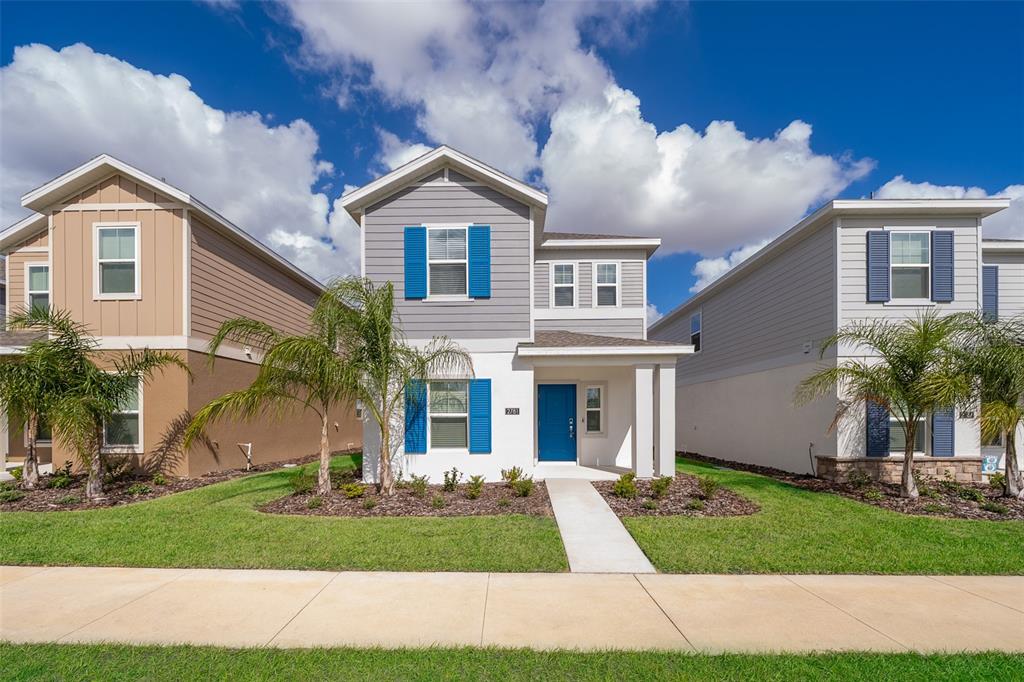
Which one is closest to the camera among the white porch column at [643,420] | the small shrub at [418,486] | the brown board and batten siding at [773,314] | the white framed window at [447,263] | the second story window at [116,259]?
the small shrub at [418,486]

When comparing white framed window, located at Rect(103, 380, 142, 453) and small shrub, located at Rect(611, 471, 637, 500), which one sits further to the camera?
white framed window, located at Rect(103, 380, 142, 453)

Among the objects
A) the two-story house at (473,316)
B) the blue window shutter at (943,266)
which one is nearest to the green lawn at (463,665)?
the two-story house at (473,316)

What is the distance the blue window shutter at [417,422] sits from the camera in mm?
11039

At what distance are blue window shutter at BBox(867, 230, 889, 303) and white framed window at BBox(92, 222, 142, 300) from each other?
16657 millimetres

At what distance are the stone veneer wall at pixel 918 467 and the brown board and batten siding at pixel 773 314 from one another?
8.29 ft

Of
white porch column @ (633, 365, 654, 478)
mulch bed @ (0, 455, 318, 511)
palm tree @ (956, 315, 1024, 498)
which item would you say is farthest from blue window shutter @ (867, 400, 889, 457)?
mulch bed @ (0, 455, 318, 511)

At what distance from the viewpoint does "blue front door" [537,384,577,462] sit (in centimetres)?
1334

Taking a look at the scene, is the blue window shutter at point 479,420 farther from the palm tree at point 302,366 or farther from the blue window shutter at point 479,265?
the palm tree at point 302,366

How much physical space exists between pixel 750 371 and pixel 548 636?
13.7 m

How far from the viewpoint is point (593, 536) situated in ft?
24.1

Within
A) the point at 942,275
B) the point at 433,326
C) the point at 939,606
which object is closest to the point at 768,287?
the point at 942,275

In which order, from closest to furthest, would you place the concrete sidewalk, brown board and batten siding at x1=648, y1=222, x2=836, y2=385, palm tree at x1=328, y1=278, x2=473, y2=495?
the concrete sidewalk → palm tree at x1=328, y1=278, x2=473, y2=495 → brown board and batten siding at x1=648, y1=222, x2=836, y2=385

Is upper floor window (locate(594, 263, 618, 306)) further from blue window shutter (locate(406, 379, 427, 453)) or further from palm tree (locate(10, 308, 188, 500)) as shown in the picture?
palm tree (locate(10, 308, 188, 500))

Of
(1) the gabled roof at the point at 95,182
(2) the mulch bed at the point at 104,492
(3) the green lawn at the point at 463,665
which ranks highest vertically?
(1) the gabled roof at the point at 95,182
